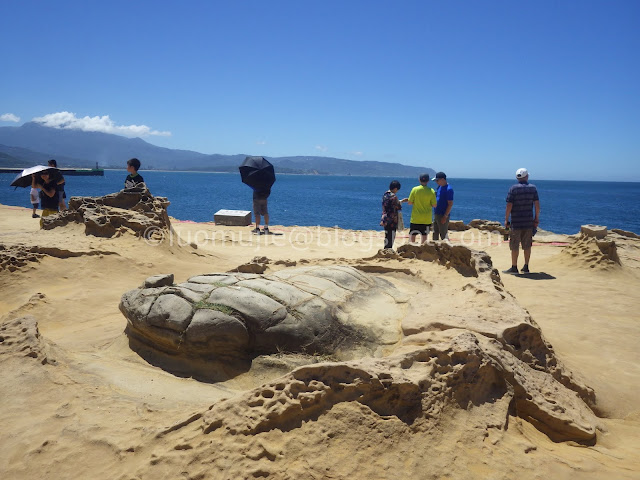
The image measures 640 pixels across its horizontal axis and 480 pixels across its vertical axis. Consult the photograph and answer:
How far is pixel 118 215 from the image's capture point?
7336 millimetres

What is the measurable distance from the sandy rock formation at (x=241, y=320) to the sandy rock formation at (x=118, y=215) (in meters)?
3.64

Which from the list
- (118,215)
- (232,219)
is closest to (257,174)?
(232,219)

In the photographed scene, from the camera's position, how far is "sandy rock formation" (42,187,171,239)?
7184mm

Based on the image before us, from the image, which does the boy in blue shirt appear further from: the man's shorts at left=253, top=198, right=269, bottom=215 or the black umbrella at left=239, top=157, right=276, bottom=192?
the man's shorts at left=253, top=198, right=269, bottom=215

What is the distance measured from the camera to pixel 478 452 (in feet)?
7.15

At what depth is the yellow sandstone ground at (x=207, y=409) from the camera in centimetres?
207

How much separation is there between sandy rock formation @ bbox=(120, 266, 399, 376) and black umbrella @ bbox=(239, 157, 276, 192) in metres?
7.12

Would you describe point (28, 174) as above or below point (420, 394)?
above

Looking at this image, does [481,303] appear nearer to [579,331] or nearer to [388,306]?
[388,306]

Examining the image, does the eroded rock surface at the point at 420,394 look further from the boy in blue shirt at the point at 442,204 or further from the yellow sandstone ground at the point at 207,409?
the boy in blue shirt at the point at 442,204

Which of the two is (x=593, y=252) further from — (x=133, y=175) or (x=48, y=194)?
(x=48, y=194)

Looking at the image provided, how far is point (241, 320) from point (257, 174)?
7.84 meters

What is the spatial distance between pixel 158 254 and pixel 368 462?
5.74 meters

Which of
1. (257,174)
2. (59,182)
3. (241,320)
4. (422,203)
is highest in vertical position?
(257,174)
